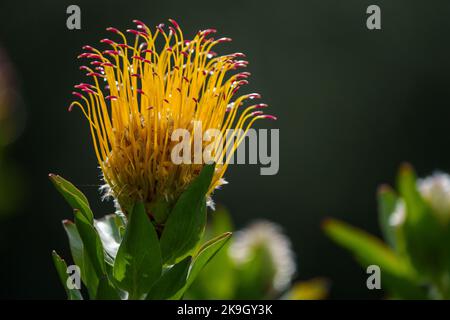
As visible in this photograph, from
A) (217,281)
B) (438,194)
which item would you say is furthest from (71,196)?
(438,194)

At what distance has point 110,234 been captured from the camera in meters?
1.62

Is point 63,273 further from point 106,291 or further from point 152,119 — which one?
point 152,119

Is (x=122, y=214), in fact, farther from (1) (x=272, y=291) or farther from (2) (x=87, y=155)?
(2) (x=87, y=155)

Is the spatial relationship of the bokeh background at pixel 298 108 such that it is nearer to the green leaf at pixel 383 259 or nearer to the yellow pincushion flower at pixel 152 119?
the green leaf at pixel 383 259

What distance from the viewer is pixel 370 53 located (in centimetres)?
617

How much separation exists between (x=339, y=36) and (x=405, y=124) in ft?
2.92

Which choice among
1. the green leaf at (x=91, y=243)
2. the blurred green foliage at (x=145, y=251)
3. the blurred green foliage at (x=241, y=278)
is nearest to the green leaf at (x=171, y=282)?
the blurred green foliage at (x=145, y=251)

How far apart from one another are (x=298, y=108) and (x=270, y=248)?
3.73 m

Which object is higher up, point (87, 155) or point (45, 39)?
point (45, 39)

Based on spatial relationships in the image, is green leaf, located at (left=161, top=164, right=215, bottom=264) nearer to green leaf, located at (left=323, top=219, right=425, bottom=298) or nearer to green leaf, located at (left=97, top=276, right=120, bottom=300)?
green leaf, located at (left=97, top=276, right=120, bottom=300)

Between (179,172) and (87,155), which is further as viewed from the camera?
(87,155)

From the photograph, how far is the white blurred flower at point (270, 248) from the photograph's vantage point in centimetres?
241
